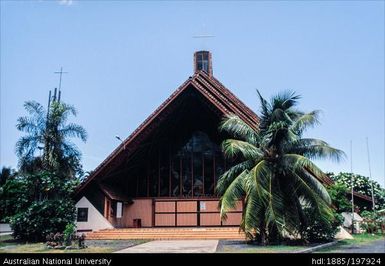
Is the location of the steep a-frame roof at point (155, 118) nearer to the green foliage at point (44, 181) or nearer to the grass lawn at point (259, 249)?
the green foliage at point (44, 181)

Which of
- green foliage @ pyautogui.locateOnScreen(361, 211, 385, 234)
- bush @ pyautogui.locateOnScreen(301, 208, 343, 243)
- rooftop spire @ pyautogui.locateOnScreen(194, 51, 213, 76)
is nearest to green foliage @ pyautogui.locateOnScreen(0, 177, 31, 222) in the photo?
bush @ pyautogui.locateOnScreen(301, 208, 343, 243)

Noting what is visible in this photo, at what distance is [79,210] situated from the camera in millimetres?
18062

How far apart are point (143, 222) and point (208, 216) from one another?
10.2 ft

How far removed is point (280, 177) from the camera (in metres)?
13.3

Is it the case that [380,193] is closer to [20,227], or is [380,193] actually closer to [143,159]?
[143,159]

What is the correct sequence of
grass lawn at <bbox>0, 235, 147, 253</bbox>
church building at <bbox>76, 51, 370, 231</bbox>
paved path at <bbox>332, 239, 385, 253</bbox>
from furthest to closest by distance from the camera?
church building at <bbox>76, 51, 370, 231</bbox>
grass lawn at <bbox>0, 235, 147, 253</bbox>
paved path at <bbox>332, 239, 385, 253</bbox>

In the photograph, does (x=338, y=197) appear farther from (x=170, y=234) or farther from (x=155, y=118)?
(x=155, y=118)

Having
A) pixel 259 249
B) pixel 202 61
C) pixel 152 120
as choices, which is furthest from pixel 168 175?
pixel 259 249

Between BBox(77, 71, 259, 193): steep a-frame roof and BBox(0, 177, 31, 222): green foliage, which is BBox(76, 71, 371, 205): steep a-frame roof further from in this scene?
BBox(0, 177, 31, 222): green foliage

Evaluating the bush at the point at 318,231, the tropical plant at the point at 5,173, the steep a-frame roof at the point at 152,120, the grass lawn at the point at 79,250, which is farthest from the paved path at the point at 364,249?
the tropical plant at the point at 5,173

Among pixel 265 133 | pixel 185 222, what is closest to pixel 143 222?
pixel 185 222

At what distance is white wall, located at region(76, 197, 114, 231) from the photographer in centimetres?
1778

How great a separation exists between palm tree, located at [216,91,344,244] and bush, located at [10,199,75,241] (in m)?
6.88

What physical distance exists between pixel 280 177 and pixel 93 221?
9.00 meters
